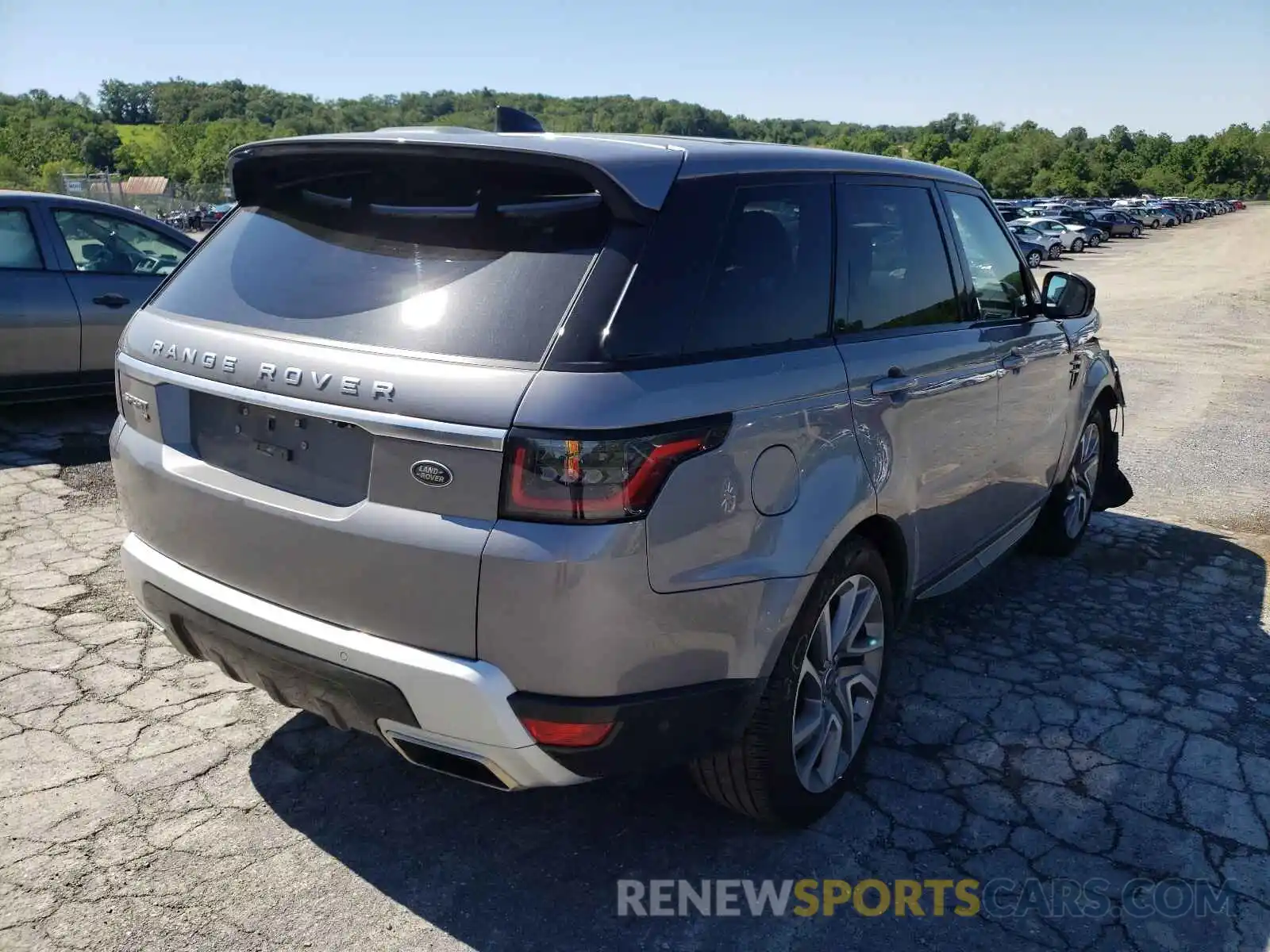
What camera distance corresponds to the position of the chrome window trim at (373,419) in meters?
2.08

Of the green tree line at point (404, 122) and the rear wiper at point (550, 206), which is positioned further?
the green tree line at point (404, 122)

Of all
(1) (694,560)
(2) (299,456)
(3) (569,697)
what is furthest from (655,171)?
(3) (569,697)

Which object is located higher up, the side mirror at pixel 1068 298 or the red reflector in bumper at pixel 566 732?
the side mirror at pixel 1068 298

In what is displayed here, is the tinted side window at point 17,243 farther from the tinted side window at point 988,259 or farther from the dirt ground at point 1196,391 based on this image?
the dirt ground at point 1196,391

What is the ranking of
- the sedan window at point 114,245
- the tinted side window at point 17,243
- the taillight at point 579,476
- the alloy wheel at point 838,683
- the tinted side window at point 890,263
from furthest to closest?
the sedan window at point 114,245 < the tinted side window at point 17,243 < the tinted side window at point 890,263 < the alloy wheel at point 838,683 < the taillight at point 579,476

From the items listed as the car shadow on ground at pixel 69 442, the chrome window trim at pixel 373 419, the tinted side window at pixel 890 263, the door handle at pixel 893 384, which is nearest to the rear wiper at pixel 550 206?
the chrome window trim at pixel 373 419

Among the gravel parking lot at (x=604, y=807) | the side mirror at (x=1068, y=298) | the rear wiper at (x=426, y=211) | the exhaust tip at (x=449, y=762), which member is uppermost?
the rear wiper at (x=426, y=211)

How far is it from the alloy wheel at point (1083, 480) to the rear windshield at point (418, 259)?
371 cm

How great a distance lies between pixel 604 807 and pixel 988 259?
264 centimetres

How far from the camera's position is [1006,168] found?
351 ft

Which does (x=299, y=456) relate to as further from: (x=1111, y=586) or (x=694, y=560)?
(x=1111, y=586)

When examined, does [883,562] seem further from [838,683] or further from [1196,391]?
[1196,391]

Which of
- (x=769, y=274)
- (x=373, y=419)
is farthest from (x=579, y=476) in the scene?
(x=769, y=274)

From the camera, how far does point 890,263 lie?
325 cm
